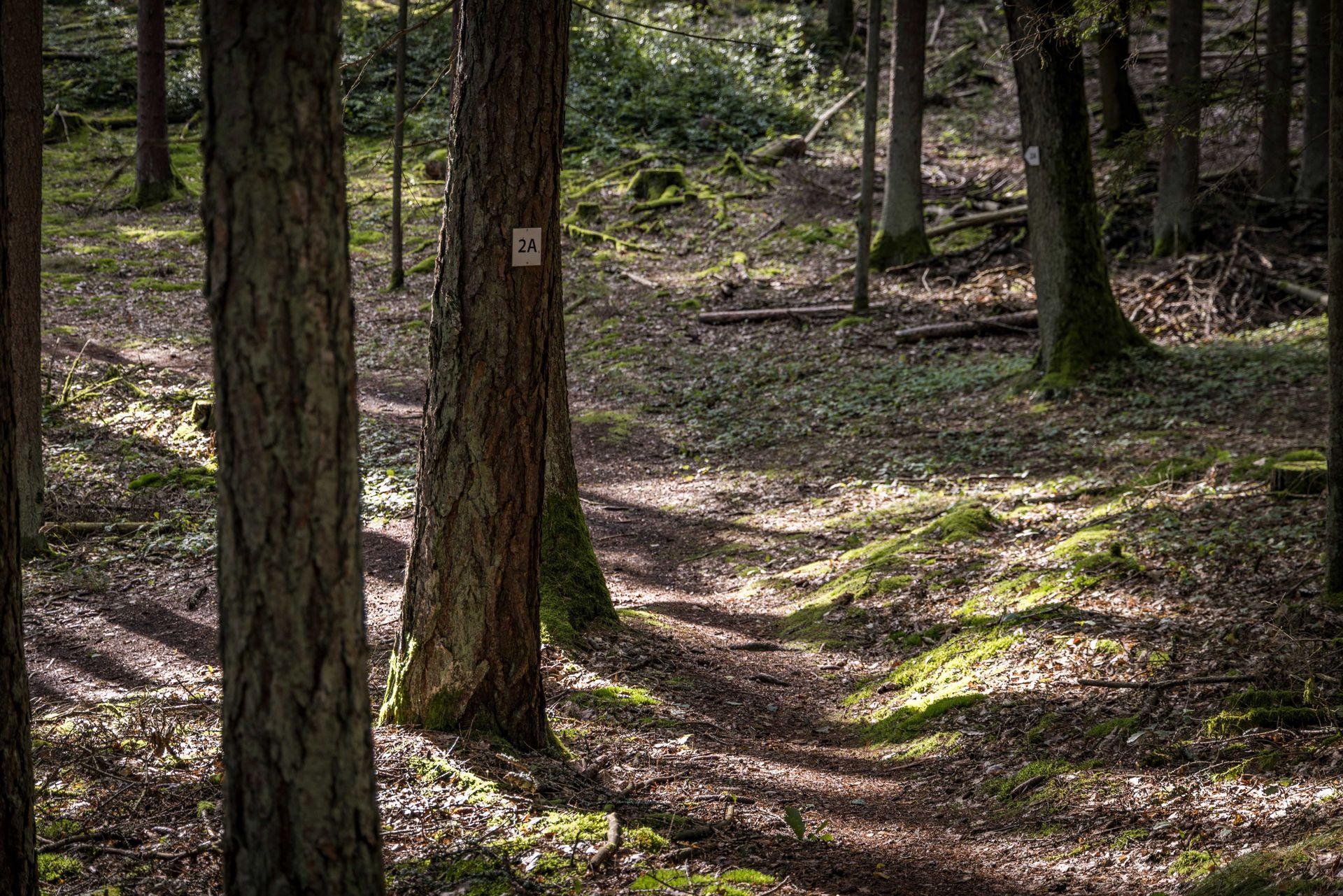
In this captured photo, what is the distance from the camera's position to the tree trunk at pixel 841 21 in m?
25.9

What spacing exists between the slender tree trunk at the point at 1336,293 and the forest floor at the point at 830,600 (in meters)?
0.51

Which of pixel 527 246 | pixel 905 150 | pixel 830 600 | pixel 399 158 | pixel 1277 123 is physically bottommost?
pixel 830 600

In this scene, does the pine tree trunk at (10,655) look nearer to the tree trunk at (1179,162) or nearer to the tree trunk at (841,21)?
the tree trunk at (1179,162)

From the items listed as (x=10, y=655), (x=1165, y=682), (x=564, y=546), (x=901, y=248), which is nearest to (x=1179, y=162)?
(x=901, y=248)

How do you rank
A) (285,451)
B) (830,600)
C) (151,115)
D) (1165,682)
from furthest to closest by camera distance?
(151,115) → (830,600) → (1165,682) → (285,451)

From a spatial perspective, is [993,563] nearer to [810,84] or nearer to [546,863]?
[546,863]

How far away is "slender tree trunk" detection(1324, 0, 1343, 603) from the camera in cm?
483

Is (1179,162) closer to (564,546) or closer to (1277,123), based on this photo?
(1277,123)

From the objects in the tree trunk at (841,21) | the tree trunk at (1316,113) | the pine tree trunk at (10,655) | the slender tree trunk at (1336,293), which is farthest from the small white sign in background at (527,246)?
the tree trunk at (841,21)

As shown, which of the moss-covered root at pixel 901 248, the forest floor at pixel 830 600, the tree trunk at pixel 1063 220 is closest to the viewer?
the forest floor at pixel 830 600

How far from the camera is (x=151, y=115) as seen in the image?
60.7 ft

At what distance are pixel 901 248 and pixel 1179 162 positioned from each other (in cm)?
424

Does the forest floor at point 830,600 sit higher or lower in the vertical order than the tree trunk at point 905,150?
lower

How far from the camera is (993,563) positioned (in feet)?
23.8
